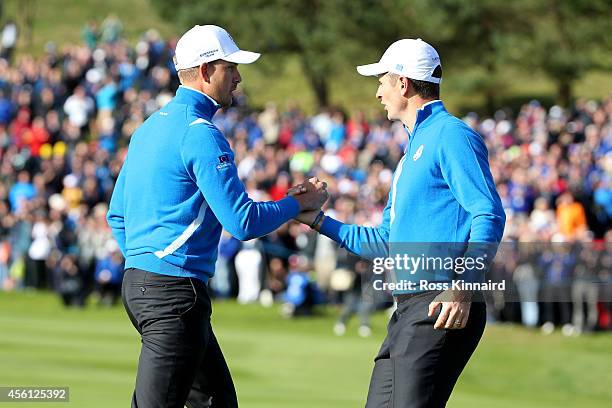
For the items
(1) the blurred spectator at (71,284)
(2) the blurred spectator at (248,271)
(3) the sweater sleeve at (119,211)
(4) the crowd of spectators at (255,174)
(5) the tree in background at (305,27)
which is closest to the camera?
(3) the sweater sleeve at (119,211)

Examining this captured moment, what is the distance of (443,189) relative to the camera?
665 centimetres

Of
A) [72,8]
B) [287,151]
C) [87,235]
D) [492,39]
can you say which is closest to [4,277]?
[87,235]

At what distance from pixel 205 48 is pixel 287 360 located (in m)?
11.4

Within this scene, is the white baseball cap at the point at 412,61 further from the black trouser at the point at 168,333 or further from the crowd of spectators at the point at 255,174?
the crowd of spectators at the point at 255,174

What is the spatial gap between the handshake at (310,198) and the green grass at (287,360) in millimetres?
4783

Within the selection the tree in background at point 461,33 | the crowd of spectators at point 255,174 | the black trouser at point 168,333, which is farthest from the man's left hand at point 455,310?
the tree in background at point 461,33

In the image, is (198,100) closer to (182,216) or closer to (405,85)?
(182,216)

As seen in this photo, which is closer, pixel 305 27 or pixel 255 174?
pixel 255 174

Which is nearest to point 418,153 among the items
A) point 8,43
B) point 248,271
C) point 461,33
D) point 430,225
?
point 430,225

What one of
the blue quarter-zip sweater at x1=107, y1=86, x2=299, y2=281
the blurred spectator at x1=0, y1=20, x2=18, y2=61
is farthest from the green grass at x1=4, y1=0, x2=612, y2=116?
the blue quarter-zip sweater at x1=107, y1=86, x2=299, y2=281

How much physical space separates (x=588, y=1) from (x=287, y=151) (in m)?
22.4

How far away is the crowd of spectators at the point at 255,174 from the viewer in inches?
915

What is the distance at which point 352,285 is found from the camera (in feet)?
71.4

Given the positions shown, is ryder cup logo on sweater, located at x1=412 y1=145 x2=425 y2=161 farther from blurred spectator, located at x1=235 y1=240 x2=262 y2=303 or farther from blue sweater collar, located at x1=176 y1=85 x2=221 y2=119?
blurred spectator, located at x1=235 y1=240 x2=262 y2=303
